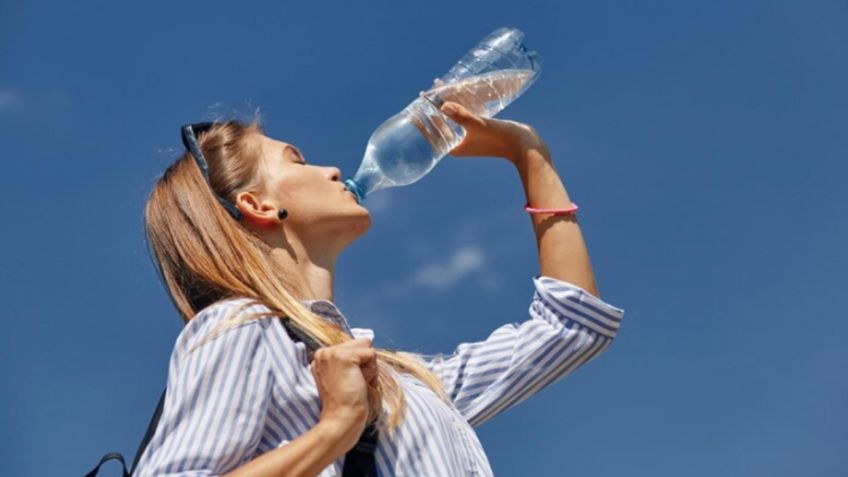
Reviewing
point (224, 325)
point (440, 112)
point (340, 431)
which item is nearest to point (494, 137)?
point (440, 112)

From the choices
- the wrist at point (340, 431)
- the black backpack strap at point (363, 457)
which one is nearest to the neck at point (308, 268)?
the black backpack strap at point (363, 457)

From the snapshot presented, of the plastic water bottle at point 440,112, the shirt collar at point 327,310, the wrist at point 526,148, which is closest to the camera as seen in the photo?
the shirt collar at point 327,310

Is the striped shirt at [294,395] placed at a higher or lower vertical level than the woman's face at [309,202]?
lower

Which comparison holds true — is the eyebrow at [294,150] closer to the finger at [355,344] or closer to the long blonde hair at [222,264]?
the long blonde hair at [222,264]

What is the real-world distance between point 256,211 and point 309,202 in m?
0.19

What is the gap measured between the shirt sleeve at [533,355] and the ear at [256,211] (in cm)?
77

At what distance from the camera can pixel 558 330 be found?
14.0ft

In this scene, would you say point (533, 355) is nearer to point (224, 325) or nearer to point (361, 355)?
point (361, 355)

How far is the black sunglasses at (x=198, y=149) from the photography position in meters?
4.10

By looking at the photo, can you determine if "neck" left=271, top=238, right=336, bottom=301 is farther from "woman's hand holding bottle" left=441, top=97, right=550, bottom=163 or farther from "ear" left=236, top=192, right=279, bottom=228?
"woman's hand holding bottle" left=441, top=97, right=550, bottom=163

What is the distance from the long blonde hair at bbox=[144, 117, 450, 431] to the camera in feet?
12.1

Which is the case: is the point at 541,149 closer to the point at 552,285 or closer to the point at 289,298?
the point at 552,285

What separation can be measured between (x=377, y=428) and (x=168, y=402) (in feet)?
1.99

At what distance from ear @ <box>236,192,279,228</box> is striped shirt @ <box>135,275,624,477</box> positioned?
1.14ft
